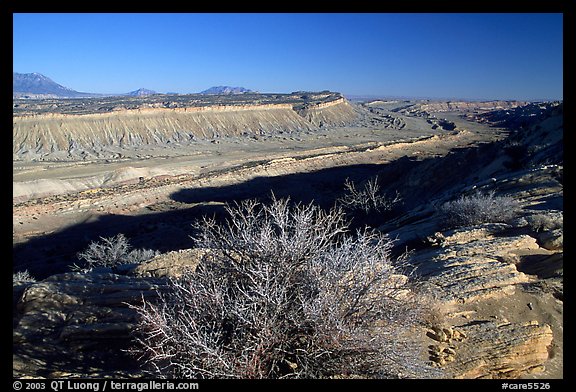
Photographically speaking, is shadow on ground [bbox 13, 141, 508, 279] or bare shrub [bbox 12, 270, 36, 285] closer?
bare shrub [bbox 12, 270, 36, 285]

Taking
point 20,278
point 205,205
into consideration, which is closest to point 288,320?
point 20,278

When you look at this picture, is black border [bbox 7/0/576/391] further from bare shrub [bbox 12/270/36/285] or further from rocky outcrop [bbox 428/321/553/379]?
bare shrub [bbox 12/270/36/285]

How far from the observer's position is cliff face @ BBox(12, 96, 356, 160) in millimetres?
67188

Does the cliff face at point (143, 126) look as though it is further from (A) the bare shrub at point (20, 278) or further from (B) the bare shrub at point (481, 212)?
(B) the bare shrub at point (481, 212)

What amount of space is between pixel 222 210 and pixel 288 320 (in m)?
25.7

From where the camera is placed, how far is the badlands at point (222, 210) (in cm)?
641

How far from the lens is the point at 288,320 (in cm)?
478

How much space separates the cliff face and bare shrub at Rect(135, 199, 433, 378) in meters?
64.7

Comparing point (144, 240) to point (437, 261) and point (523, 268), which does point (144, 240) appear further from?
point (523, 268)

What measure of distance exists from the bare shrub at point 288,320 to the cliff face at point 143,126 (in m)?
64.7

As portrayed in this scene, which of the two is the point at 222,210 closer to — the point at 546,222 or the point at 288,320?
the point at 546,222

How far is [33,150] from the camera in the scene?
64.6 m

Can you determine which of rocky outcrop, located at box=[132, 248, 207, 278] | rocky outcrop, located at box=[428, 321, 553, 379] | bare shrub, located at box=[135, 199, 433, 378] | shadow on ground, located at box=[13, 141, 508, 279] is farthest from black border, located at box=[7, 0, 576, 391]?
shadow on ground, located at box=[13, 141, 508, 279]
